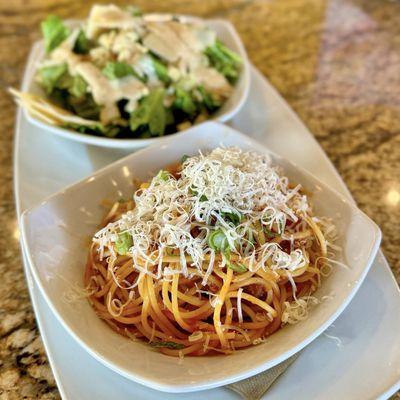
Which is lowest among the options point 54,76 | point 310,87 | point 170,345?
point 310,87

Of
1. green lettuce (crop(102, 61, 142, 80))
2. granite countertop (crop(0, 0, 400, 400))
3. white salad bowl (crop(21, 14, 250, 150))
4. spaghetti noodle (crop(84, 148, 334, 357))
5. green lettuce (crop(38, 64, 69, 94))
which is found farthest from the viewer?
green lettuce (crop(38, 64, 69, 94))

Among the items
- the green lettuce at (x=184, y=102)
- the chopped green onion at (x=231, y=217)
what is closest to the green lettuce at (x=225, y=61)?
the green lettuce at (x=184, y=102)

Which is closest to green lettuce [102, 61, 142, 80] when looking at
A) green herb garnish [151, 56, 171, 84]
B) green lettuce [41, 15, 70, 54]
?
green herb garnish [151, 56, 171, 84]

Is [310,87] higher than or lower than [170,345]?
lower

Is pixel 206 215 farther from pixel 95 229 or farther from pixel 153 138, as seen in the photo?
pixel 153 138

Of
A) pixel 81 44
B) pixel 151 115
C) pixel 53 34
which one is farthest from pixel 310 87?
pixel 53 34

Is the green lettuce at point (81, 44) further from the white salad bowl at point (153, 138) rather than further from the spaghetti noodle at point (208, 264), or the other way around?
the spaghetti noodle at point (208, 264)

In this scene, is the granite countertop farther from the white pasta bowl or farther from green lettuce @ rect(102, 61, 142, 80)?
green lettuce @ rect(102, 61, 142, 80)
